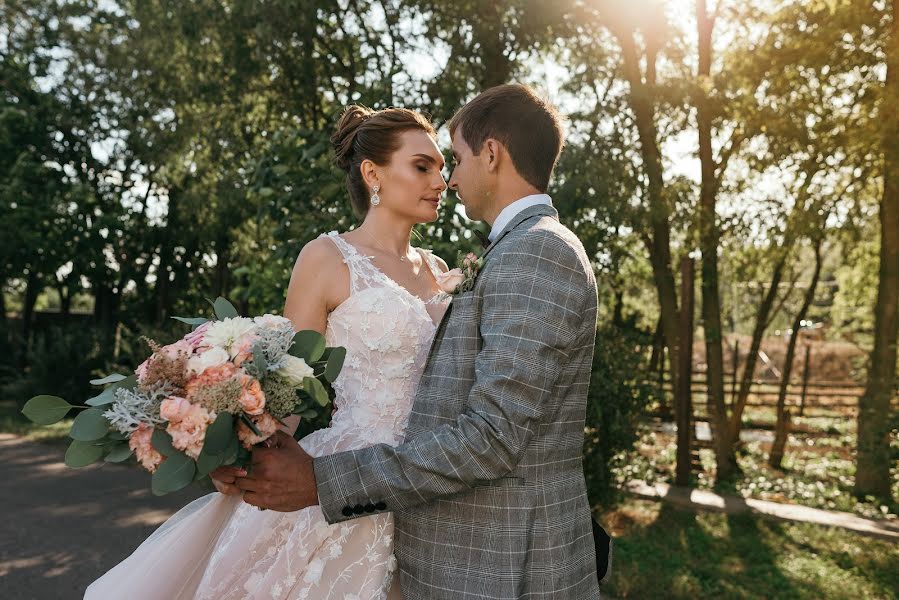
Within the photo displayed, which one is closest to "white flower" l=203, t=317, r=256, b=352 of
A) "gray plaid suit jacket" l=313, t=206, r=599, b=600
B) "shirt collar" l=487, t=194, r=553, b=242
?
"gray plaid suit jacket" l=313, t=206, r=599, b=600

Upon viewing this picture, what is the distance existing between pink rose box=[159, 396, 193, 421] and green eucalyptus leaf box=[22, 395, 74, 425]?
0.34 metres

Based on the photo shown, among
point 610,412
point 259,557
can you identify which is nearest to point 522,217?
point 259,557

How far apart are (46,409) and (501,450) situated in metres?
1.20

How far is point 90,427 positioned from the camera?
2.03 m

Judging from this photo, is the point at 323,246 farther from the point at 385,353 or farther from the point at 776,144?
the point at 776,144

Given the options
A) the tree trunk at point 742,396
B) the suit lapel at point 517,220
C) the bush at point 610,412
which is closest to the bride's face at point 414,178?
the suit lapel at point 517,220

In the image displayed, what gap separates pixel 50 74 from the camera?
18922 mm

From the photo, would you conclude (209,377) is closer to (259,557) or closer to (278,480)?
(278,480)

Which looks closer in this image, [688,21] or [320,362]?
[320,362]

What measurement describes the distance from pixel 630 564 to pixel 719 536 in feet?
5.55

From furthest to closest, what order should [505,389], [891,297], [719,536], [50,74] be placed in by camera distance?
[50,74] < [891,297] < [719,536] < [505,389]

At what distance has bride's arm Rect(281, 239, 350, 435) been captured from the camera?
10.4ft

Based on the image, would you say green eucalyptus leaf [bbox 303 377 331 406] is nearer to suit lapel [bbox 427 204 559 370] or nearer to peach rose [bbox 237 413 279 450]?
peach rose [bbox 237 413 279 450]

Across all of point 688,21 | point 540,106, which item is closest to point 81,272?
point 688,21
